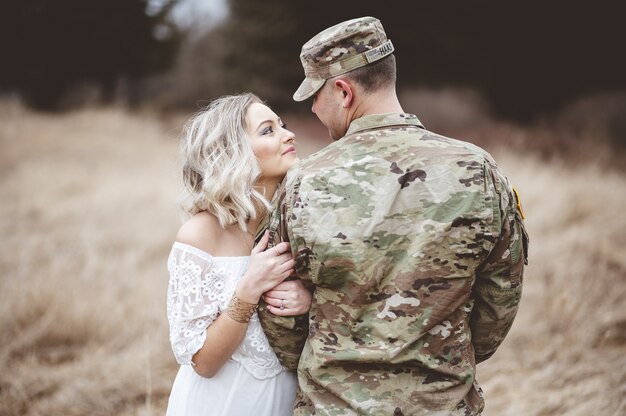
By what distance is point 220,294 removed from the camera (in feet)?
7.10

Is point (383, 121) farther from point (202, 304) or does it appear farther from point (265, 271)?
point (202, 304)

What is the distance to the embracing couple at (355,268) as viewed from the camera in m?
1.79

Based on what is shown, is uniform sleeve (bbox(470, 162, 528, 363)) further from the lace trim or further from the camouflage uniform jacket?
the lace trim

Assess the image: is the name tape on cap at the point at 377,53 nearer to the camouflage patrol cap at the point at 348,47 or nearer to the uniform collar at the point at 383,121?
the camouflage patrol cap at the point at 348,47

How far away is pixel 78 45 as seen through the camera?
2159cm

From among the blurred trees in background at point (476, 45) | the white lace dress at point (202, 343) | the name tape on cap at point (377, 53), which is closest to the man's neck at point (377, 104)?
the name tape on cap at point (377, 53)

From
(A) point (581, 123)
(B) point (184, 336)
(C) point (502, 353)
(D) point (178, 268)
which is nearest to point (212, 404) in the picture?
(B) point (184, 336)

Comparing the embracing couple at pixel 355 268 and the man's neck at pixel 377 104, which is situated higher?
the man's neck at pixel 377 104

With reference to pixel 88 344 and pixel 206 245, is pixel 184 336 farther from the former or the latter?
pixel 88 344

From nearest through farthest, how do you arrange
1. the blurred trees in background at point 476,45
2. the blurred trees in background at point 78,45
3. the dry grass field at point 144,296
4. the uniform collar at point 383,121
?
the uniform collar at point 383,121
the dry grass field at point 144,296
the blurred trees in background at point 476,45
the blurred trees in background at point 78,45

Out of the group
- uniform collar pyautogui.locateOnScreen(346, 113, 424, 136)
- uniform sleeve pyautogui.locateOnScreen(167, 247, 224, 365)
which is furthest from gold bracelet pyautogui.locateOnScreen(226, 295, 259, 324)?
uniform collar pyautogui.locateOnScreen(346, 113, 424, 136)

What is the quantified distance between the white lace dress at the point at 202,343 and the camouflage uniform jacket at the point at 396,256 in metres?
0.36

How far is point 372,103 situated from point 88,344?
378 centimetres

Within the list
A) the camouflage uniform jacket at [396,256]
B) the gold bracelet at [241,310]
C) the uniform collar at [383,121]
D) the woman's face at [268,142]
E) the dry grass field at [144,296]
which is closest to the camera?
the camouflage uniform jacket at [396,256]
